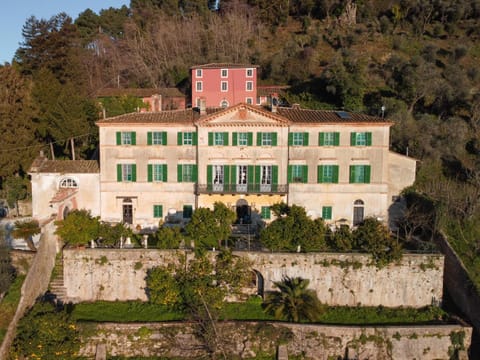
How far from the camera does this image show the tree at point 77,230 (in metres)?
22.0

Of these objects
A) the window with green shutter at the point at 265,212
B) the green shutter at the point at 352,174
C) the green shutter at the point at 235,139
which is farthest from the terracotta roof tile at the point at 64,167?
the green shutter at the point at 352,174

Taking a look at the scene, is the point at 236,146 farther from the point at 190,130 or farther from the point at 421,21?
the point at 421,21

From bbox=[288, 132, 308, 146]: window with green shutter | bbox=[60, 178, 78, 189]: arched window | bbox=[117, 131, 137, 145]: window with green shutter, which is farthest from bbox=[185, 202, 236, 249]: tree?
bbox=[60, 178, 78, 189]: arched window

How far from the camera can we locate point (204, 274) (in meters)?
21.0

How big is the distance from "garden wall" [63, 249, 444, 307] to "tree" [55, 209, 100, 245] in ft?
1.84

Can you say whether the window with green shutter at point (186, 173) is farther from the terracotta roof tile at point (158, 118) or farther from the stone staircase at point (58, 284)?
the stone staircase at point (58, 284)

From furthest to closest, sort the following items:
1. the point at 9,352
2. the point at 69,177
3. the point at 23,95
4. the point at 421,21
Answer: the point at 421,21, the point at 23,95, the point at 69,177, the point at 9,352

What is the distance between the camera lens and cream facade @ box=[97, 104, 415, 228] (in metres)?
26.9

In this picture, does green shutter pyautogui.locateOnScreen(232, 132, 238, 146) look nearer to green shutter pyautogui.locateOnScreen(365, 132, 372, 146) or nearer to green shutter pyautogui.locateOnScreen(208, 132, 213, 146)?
green shutter pyautogui.locateOnScreen(208, 132, 213, 146)

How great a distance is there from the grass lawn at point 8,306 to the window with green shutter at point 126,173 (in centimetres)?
854

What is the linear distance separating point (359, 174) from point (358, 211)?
7.40 ft

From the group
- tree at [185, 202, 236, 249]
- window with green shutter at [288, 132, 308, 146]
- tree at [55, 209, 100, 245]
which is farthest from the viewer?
window with green shutter at [288, 132, 308, 146]

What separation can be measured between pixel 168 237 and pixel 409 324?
11.9 m

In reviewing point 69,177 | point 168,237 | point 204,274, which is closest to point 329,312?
point 204,274
